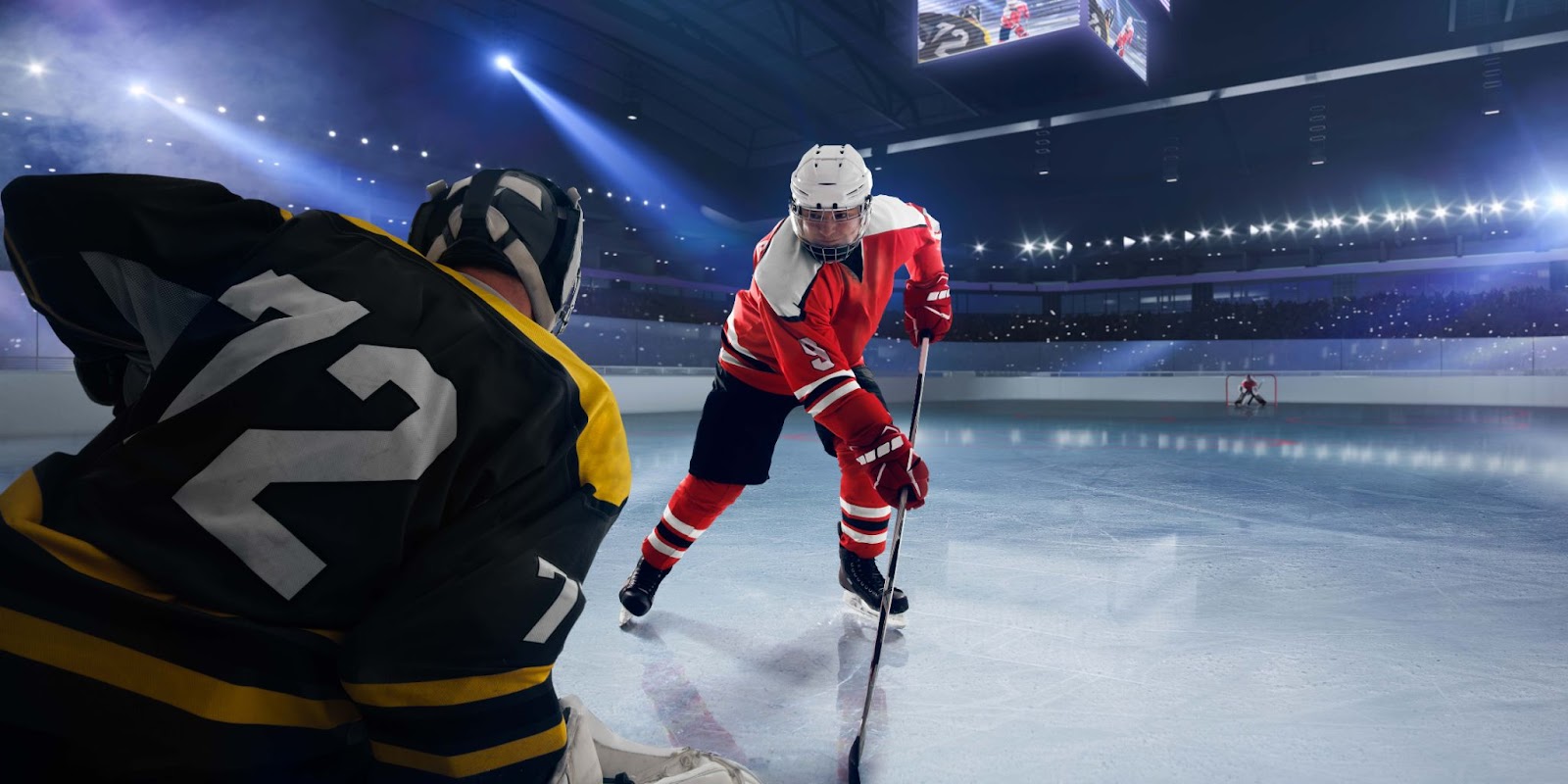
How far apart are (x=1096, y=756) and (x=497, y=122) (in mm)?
13835

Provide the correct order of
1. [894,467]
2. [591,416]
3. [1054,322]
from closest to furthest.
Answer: [591,416] → [894,467] → [1054,322]

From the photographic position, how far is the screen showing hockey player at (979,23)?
8.66 m

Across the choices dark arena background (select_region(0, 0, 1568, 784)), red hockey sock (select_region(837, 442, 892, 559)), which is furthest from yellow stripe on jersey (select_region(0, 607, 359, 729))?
red hockey sock (select_region(837, 442, 892, 559))

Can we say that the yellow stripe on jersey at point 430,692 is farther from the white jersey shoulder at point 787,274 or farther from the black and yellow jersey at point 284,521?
the white jersey shoulder at point 787,274

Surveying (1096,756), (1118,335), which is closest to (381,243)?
(1096,756)

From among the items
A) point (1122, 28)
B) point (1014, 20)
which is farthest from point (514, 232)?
point (1122, 28)

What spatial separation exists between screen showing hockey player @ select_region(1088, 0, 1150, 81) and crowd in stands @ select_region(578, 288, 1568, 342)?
392 inches

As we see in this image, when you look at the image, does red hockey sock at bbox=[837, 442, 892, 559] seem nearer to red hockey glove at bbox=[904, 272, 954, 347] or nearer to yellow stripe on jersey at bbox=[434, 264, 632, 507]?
red hockey glove at bbox=[904, 272, 954, 347]

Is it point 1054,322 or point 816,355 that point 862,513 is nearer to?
point 816,355

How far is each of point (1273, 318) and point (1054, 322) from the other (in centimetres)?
614

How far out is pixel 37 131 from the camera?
8961 millimetres

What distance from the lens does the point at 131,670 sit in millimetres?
603

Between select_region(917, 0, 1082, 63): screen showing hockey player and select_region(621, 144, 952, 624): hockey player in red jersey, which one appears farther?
select_region(917, 0, 1082, 63): screen showing hockey player

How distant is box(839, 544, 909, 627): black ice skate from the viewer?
7.91 ft
